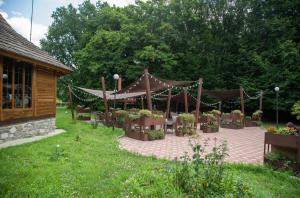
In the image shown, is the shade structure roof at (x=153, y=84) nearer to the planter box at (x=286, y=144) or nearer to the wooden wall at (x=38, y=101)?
the wooden wall at (x=38, y=101)

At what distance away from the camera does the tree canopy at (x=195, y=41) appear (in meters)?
20.6

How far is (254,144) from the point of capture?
30.1 ft

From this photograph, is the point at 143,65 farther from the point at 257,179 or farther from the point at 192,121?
the point at 257,179

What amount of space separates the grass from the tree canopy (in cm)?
1582

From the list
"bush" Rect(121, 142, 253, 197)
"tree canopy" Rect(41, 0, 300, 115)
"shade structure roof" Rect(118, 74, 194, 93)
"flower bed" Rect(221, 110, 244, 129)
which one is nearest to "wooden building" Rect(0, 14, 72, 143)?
"shade structure roof" Rect(118, 74, 194, 93)

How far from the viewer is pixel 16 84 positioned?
796 centimetres

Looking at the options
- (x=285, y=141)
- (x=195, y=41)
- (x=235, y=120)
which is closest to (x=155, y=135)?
(x=285, y=141)

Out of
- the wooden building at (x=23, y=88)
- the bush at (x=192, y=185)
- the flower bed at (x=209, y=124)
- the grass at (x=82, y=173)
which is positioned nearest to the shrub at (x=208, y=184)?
the bush at (x=192, y=185)

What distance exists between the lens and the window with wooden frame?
7.49m

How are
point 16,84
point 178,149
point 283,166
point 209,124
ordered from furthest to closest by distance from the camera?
point 209,124, point 16,84, point 178,149, point 283,166

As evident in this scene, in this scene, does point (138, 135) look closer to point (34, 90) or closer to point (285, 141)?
point (34, 90)

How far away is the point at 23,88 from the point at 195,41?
18118 mm

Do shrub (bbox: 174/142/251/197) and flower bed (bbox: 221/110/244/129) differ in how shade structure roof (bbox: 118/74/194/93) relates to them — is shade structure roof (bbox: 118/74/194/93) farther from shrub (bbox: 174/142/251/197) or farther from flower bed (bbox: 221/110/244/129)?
shrub (bbox: 174/142/251/197)

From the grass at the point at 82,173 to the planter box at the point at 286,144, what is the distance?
0.52 m
